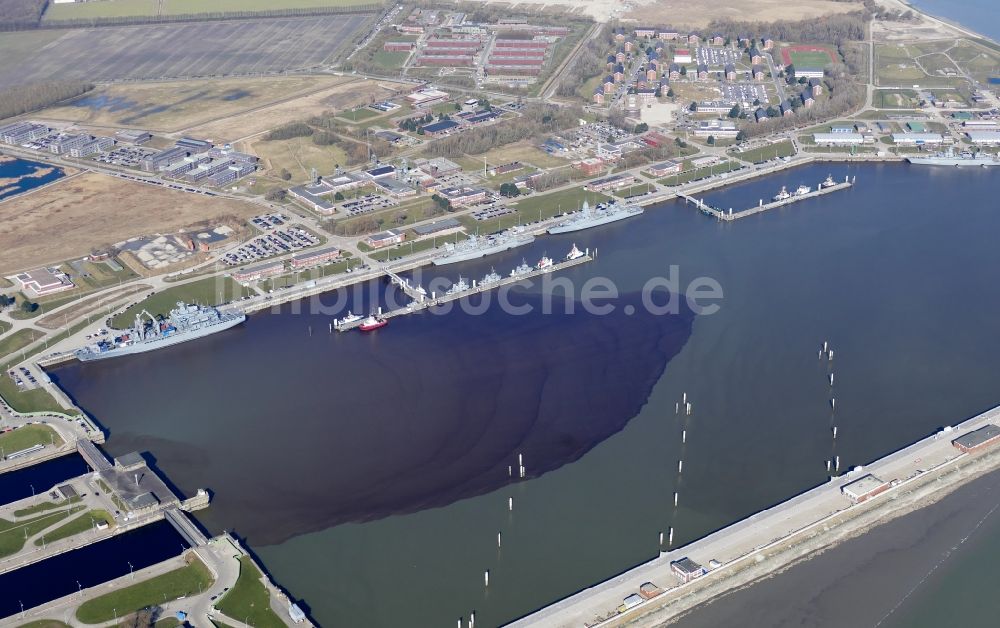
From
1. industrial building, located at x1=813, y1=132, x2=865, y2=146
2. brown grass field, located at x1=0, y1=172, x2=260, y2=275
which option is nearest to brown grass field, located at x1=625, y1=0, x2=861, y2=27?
industrial building, located at x1=813, y1=132, x2=865, y2=146

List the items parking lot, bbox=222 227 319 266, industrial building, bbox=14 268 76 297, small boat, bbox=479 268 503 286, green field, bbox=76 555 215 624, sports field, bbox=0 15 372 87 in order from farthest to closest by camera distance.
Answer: sports field, bbox=0 15 372 87, parking lot, bbox=222 227 319 266, small boat, bbox=479 268 503 286, industrial building, bbox=14 268 76 297, green field, bbox=76 555 215 624

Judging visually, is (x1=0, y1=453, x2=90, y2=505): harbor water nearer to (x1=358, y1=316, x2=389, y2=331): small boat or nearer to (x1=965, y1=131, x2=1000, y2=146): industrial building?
(x1=358, y1=316, x2=389, y2=331): small boat

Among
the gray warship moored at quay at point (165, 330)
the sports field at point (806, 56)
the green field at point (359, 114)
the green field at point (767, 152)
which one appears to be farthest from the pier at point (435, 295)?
the sports field at point (806, 56)

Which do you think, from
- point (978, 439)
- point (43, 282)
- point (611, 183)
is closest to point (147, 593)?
point (43, 282)

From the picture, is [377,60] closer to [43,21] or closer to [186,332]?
[43,21]

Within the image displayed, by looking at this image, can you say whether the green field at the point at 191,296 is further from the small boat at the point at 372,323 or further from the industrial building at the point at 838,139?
the industrial building at the point at 838,139

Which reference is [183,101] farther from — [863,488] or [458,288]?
[863,488]
